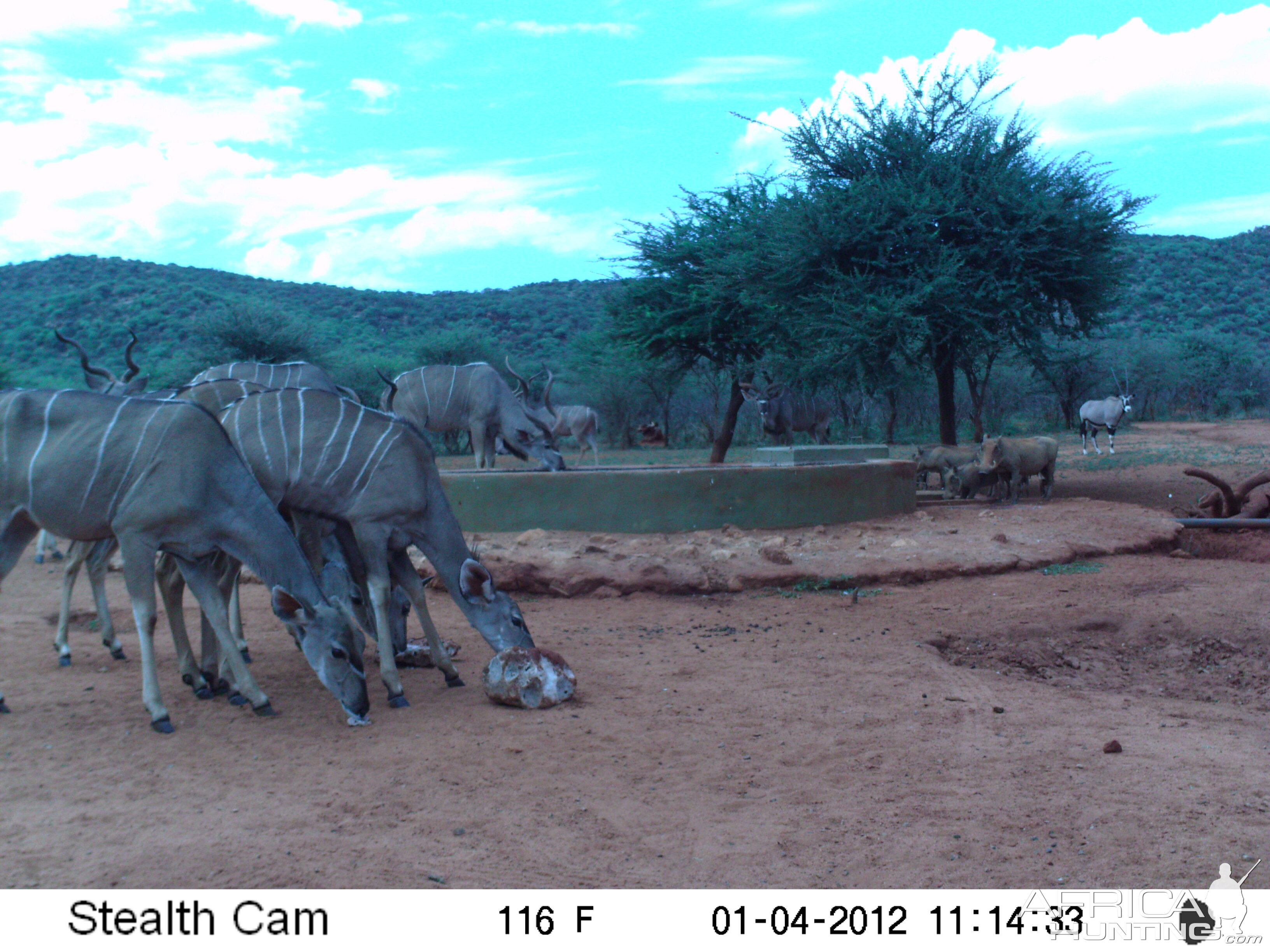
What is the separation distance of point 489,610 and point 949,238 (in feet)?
41.5

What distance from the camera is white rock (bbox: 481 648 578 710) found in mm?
5992

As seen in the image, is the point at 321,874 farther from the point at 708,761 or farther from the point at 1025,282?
the point at 1025,282

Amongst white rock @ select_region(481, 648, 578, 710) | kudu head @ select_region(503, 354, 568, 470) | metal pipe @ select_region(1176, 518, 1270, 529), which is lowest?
white rock @ select_region(481, 648, 578, 710)

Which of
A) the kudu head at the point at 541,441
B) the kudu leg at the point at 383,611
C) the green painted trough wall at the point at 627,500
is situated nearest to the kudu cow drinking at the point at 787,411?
the kudu head at the point at 541,441

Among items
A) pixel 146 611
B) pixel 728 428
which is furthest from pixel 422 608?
pixel 728 428

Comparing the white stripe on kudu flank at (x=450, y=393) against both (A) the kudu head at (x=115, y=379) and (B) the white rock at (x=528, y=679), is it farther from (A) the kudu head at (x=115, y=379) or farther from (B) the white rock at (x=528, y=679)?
(B) the white rock at (x=528, y=679)

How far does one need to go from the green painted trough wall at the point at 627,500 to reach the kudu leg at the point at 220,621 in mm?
4977

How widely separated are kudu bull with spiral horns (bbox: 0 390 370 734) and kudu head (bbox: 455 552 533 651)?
35.3 inches

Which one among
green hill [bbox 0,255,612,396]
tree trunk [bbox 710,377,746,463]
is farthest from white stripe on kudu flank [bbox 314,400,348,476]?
green hill [bbox 0,255,612,396]

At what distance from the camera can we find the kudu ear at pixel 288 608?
18.7 feet

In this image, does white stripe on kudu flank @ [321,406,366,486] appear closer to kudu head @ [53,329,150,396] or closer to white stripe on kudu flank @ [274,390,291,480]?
white stripe on kudu flank @ [274,390,291,480]

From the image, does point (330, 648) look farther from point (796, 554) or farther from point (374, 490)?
point (796, 554)

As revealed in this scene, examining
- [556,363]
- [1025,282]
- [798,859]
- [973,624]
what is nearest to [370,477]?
[798,859]

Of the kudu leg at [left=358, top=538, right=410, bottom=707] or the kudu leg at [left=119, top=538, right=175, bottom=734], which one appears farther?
the kudu leg at [left=358, top=538, right=410, bottom=707]
